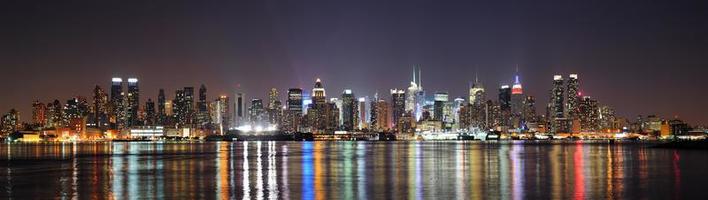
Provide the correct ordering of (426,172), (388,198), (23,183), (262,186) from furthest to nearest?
1. (426,172)
2. (23,183)
3. (262,186)
4. (388,198)

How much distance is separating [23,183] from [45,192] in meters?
6.89

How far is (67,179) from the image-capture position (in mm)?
42625

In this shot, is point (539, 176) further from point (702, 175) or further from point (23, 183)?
point (23, 183)

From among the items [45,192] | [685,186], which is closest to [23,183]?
[45,192]

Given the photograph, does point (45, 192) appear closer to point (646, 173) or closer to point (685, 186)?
point (685, 186)

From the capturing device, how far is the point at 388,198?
29906 mm

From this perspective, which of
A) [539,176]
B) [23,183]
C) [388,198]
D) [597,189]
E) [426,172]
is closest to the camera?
[388,198]

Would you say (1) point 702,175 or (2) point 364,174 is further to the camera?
(2) point 364,174

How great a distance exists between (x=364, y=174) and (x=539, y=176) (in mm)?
9324

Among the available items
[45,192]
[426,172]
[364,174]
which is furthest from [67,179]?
[426,172]

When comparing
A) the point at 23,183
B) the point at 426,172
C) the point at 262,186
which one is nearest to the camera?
the point at 262,186

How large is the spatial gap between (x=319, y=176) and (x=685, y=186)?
17.9m

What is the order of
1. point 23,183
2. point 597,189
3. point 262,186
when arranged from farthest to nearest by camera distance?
1. point 23,183
2. point 262,186
3. point 597,189

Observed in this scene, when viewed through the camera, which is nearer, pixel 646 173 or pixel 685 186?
pixel 685 186
